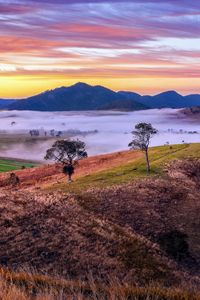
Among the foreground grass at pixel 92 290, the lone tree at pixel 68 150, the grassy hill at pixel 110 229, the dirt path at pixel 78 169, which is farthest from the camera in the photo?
the dirt path at pixel 78 169

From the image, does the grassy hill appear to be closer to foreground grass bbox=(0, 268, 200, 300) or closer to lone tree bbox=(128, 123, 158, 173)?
lone tree bbox=(128, 123, 158, 173)

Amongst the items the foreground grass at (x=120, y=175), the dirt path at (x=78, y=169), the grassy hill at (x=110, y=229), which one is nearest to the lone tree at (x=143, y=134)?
the foreground grass at (x=120, y=175)

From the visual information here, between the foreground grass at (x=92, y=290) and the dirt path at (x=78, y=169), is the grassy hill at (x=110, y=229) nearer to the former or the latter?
the foreground grass at (x=92, y=290)

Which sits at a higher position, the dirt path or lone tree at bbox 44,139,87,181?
lone tree at bbox 44,139,87,181

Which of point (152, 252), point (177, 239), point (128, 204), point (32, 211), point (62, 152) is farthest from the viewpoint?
point (62, 152)

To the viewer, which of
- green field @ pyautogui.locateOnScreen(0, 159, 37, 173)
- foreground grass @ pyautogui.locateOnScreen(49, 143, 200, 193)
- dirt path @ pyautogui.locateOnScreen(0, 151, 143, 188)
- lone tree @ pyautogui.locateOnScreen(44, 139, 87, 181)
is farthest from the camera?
green field @ pyautogui.locateOnScreen(0, 159, 37, 173)

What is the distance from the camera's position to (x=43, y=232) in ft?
145

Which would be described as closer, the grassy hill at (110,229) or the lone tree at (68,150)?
the grassy hill at (110,229)

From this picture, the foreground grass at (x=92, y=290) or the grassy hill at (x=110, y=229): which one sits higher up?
the foreground grass at (x=92, y=290)

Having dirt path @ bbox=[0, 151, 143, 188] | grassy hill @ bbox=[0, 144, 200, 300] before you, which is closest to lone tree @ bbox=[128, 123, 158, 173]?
grassy hill @ bbox=[0, 144, 200, 300]

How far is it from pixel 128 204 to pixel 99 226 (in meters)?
9.61

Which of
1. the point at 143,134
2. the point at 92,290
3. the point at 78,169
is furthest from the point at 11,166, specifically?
the point at 92,290

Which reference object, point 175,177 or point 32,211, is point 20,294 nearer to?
point 32,211

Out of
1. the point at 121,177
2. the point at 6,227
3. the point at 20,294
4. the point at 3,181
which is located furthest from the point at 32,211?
the point at 3,181
